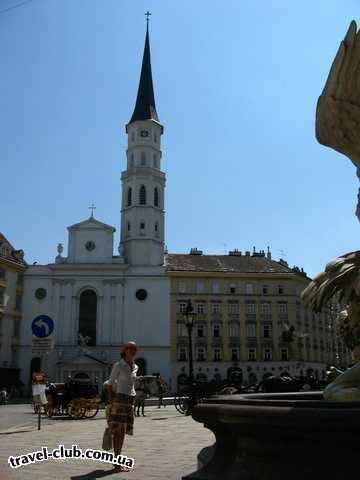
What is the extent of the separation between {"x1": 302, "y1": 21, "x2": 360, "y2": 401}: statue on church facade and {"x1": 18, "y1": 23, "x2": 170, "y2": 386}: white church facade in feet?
163

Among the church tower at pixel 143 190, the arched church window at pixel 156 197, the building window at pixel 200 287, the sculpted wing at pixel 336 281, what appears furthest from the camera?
the arched church window at pixel 156 197

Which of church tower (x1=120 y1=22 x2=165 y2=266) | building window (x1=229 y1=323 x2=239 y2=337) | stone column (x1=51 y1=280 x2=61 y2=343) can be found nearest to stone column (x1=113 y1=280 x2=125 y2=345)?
church tower (x1=120 y1=22 x2=165 y2=266)

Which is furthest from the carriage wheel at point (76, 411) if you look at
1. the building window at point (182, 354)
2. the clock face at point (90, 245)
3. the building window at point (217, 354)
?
the clock face at point (90, 245)

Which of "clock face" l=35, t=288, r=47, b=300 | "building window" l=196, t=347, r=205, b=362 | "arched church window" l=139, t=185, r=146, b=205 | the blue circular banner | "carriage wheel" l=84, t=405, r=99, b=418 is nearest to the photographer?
the blue circular banner

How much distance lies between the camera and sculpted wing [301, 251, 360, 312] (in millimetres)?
5840

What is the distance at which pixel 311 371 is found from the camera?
194ft

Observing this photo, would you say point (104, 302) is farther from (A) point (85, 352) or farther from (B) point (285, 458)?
(B) point (285, 458)

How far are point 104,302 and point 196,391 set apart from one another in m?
38.4

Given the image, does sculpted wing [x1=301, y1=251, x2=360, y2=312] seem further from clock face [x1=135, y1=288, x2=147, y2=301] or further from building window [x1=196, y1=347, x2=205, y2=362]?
clock face [x1=135, y1=288, x2=147, y2=301]

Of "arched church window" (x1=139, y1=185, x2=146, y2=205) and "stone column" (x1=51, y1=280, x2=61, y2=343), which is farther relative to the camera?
"arched church window" (x1=139, y1=185, x2=146, y2=205)

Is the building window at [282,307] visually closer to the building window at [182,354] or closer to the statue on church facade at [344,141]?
the building window at [182,354]

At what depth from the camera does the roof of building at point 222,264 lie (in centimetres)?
6122

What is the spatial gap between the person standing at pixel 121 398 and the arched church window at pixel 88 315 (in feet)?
167

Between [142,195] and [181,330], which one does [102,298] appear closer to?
[181,330]
